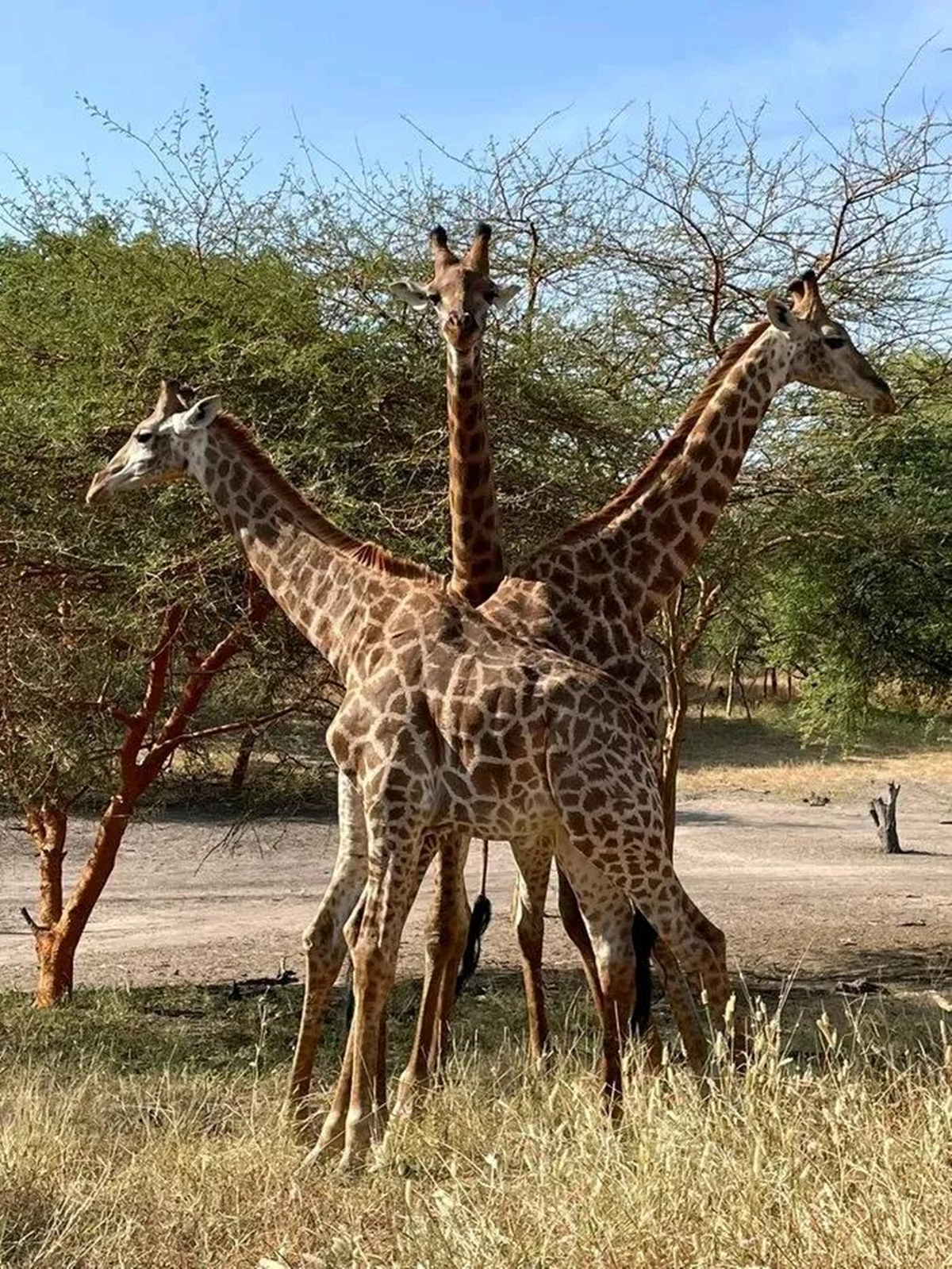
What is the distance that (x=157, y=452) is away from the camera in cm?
673

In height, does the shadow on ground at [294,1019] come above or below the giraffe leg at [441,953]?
below

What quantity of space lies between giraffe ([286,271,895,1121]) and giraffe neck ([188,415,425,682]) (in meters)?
0.52

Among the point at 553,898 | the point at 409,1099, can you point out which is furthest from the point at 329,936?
the point at 553,898

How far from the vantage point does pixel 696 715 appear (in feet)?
138

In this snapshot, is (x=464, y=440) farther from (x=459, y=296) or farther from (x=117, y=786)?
(x=117, y=786)

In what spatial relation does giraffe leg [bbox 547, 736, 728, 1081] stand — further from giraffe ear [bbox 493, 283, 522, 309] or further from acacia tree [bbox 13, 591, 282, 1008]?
acacia tree [bbox 13, 591, 282, 1008]

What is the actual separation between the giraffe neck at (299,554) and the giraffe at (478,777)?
0.18 m

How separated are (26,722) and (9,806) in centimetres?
394

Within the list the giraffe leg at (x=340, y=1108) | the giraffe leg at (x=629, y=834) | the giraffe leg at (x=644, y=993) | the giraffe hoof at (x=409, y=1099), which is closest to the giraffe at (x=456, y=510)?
the giraffe hoof at (x=409, y=1099)

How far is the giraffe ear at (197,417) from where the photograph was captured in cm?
661

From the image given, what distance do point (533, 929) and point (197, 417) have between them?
9.65ft

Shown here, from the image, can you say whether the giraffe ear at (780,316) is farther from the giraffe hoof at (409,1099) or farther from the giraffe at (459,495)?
the giraffe hoof at (409,1099)

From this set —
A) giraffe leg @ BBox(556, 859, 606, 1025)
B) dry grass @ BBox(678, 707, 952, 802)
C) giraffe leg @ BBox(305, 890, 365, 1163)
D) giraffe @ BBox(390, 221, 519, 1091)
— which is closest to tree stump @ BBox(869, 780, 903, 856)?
dry grass @ BBox(678, 707, 952, 802)

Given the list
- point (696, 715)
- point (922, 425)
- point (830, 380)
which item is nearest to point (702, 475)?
point (830, 380)
